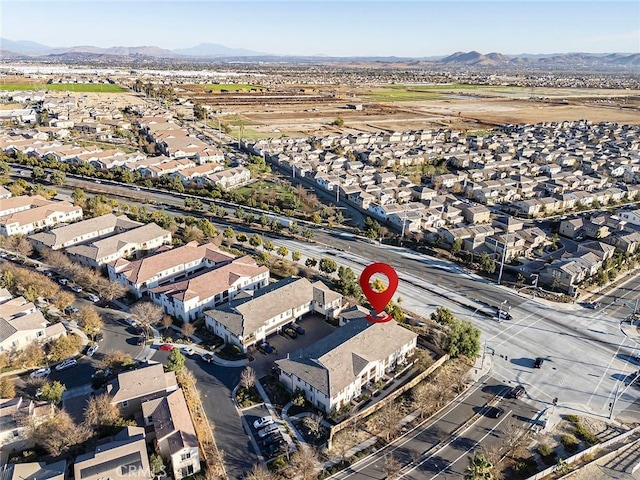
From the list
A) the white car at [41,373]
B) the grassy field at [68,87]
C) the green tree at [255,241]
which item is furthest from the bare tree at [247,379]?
the grassy field at [68,87]

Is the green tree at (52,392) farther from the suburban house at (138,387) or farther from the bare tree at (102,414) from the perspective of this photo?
the suburban house at (138,387)

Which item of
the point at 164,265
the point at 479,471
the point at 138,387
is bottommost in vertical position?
the point at 138,387

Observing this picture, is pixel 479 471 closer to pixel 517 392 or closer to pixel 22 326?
pixel 517 392

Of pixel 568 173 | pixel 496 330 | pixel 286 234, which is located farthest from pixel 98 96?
pixel 496 330

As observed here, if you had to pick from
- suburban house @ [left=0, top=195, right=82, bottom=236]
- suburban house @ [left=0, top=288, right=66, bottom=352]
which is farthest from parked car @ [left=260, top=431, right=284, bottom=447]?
suburban house @ [left=0, top=195, right=82, bottom=236]

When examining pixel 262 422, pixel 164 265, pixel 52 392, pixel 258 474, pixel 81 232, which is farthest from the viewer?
pixel 81 232

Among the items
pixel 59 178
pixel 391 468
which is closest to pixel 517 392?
pixel 391 468

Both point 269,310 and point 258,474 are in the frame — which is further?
point 269,310

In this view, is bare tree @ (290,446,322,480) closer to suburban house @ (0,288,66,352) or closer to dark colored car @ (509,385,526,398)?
dark colored car @ (509,385,526,398)
